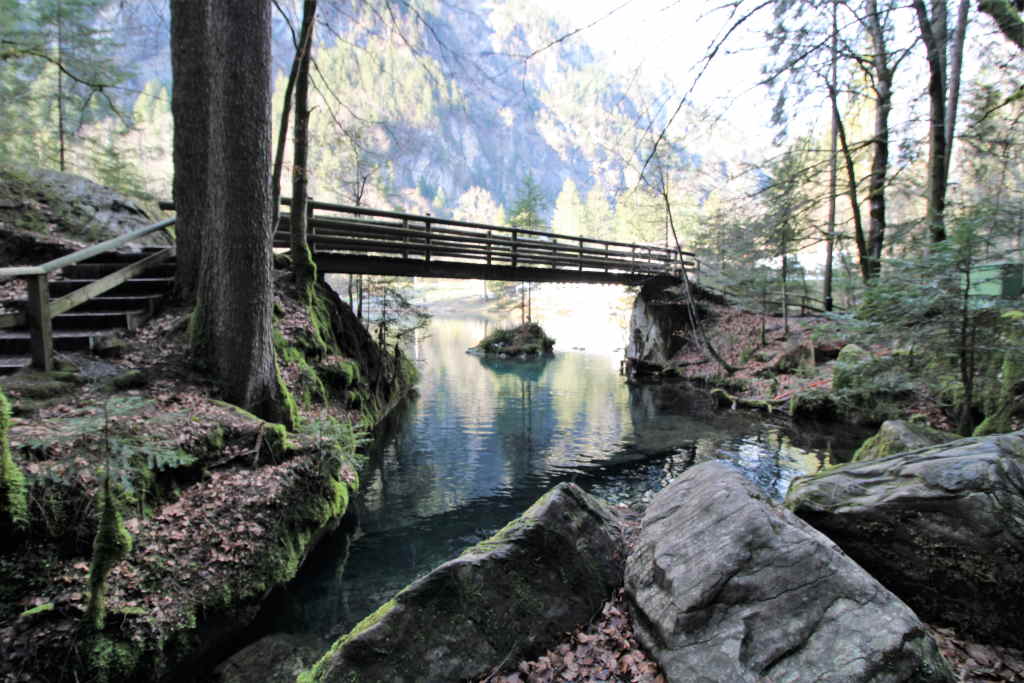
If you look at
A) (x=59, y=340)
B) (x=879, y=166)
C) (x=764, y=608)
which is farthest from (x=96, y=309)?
(x=879, y=166)

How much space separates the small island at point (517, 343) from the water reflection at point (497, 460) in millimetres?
9583

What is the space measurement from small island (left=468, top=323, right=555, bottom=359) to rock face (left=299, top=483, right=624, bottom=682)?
23840 millimetres

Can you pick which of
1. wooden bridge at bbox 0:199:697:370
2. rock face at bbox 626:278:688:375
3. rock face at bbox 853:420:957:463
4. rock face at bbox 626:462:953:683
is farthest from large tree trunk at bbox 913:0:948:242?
rock face at bbox 626:278:688:375

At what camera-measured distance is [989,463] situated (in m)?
3.11

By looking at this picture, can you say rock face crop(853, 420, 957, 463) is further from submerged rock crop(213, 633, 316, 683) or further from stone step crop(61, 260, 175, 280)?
stone step crop(61, 260, 175, 280)

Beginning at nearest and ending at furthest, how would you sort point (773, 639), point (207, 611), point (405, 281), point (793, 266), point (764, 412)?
point (773, 639)
point (207, 611)
point (764, 412)
point (793, 266)
point (405, 281)

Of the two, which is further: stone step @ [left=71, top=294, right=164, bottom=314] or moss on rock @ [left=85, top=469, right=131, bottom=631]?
stone step @ [left=71, top=294, right=164, bottom=314]

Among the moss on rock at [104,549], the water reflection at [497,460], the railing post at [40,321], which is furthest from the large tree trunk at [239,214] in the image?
the moss on rock at [104,549]

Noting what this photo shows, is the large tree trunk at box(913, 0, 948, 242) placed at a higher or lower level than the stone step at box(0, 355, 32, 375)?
higher

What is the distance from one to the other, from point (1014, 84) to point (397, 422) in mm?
13936

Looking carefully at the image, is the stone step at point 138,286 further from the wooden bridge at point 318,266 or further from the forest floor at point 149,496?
the forest floor at point 149,496

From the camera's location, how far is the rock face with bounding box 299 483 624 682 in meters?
2.68

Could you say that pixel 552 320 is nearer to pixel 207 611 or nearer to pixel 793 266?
pixel 793 266

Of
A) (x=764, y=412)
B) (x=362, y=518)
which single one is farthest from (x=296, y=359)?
(x=764, y=412)
